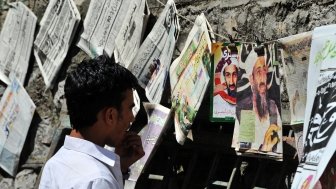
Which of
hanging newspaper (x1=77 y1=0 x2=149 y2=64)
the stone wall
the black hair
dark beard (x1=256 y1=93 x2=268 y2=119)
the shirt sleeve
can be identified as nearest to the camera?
the shirt sleeve

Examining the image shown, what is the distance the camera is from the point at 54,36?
4.00 m

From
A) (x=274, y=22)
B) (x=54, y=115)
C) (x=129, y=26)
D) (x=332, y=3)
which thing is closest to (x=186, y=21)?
(x=129, y=26)

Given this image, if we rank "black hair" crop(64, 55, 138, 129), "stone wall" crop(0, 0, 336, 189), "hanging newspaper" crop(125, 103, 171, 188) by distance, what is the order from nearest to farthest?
"black hair" crop(64, 55, 138, 129) < "stone wall" crop(0, 0, 336, 189) < "hanging newspaper" crop(125, 103, 171, 188)

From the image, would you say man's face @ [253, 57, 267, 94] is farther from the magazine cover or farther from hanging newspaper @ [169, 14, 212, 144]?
the magazine cover

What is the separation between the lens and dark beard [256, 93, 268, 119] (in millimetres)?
2531

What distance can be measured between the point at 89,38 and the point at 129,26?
1.25ft

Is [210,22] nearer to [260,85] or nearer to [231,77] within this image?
[231,77]

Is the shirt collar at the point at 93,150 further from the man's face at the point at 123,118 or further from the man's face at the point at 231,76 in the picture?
the man's face at the point at 231,76

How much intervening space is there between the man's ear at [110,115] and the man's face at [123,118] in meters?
0.01

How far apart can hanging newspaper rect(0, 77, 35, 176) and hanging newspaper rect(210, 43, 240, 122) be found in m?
1.67

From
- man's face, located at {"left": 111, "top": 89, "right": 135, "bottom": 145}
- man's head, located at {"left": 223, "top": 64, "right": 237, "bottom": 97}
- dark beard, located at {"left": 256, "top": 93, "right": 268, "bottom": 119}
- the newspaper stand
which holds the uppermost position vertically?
man's head, located at {"left": 223, "top": 64, "right": 237, "bottom": 97}

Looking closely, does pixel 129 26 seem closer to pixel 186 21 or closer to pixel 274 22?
pixel 186 21

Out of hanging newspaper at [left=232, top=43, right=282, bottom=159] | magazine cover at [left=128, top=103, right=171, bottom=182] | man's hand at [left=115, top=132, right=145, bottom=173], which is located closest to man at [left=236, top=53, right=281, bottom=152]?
hanging newspaper at [left=232, top=43, right=282, bottom=159]

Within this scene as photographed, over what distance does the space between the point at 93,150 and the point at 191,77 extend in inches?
47.3
